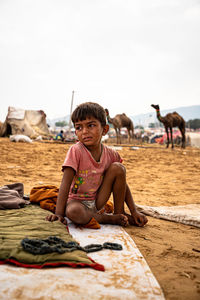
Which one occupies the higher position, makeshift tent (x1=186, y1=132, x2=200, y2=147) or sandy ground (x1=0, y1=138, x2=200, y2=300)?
makeshift tent (x1=186, y1=132, x2=200, y2=147)

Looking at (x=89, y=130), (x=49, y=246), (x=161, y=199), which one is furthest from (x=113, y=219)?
(x=161, y=199)

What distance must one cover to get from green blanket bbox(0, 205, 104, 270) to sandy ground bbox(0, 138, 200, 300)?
1.39 feet

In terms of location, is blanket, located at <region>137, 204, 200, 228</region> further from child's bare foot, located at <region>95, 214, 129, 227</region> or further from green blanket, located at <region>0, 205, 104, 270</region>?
green blanket, located at <region>0, 205, 104, 270</region>

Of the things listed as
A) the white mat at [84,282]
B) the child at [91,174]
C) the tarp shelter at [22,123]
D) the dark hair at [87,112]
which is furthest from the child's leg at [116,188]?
the tarp shelter at [22,123]

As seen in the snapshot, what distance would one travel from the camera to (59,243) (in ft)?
4.67

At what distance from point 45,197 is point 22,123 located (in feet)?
51.8

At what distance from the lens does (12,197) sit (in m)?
2.54

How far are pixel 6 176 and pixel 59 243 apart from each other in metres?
3.62

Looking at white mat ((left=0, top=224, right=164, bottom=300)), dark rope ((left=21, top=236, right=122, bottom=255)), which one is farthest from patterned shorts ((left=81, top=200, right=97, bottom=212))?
white mat ((left=0, top=224, right=164, bottom=300))

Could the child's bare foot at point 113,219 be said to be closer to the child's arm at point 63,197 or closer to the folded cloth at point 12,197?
the child's arm at point 63,197

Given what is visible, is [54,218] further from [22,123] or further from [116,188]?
[22,123]

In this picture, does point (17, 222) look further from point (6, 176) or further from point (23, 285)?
point (6, 176)

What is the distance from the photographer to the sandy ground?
1.35m

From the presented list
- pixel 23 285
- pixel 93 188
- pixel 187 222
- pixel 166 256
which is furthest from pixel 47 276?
pixel 187 222
